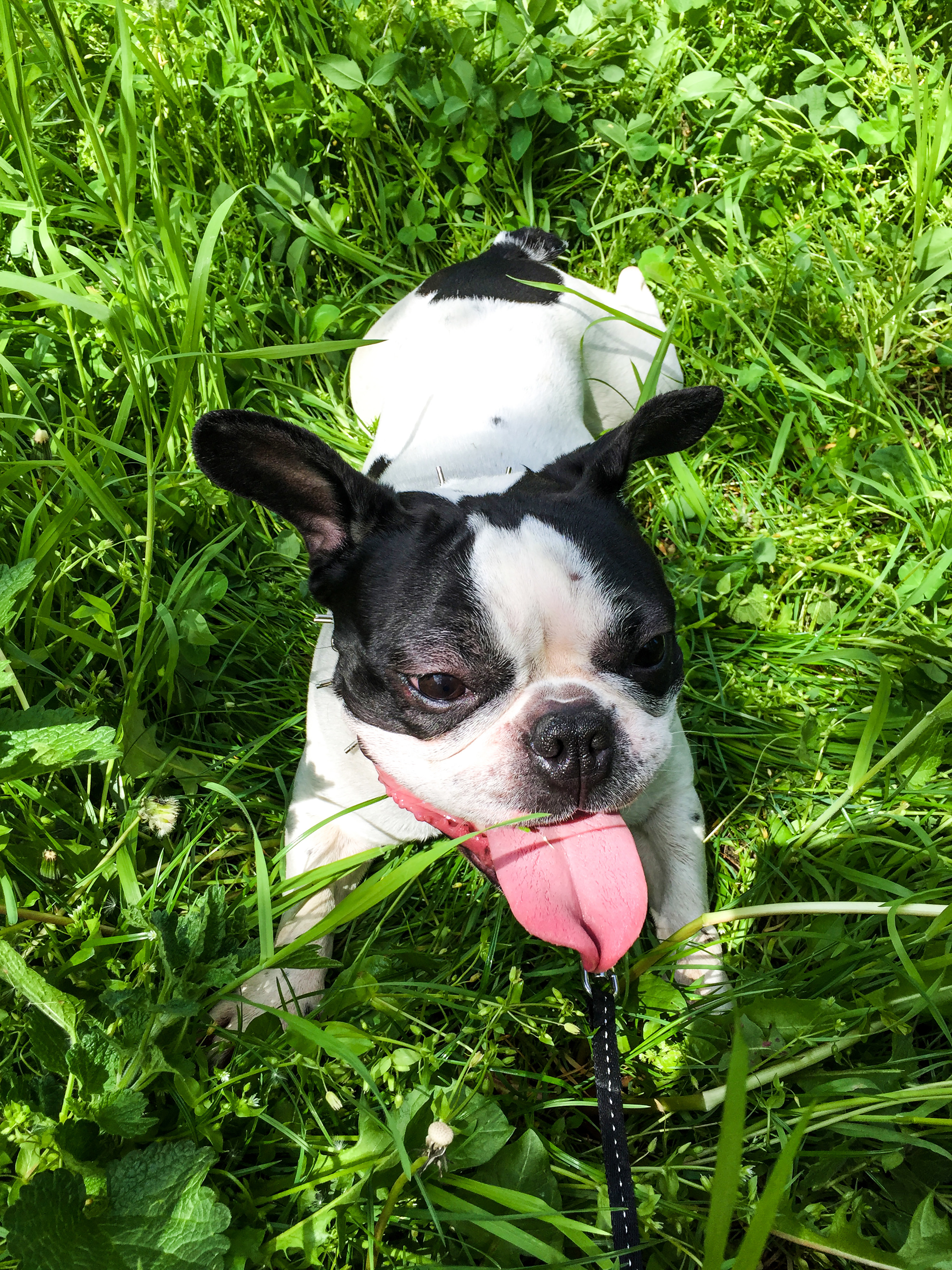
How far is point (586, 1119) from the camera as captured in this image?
2.85 m

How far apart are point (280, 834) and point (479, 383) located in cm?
197

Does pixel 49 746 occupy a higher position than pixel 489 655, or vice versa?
pixel 49 746

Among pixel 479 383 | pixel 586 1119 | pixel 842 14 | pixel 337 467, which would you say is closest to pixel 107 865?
pixel 337 467

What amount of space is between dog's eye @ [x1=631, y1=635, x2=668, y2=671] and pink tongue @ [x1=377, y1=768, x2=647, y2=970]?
1.45 ft

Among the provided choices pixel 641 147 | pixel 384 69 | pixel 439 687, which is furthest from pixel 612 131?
pixel 439 687

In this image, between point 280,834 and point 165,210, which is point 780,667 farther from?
point 165,210

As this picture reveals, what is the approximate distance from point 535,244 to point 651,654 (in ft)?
8.86

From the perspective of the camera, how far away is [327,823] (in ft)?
9.78

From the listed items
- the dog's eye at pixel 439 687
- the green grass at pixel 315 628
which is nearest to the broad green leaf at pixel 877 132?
the green grass at pixel 315 628

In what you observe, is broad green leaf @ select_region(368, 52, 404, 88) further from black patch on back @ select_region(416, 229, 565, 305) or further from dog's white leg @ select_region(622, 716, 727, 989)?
dog's white leg @ select_region(622, 716, 727, 989)

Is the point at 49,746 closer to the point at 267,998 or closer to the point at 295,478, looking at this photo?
the point at 295,478

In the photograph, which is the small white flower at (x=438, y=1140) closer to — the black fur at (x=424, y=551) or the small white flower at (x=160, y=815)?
the black fur at (x=424, y=551)

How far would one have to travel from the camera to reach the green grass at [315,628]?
228 cm

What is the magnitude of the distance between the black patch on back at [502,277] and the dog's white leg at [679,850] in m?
2.11
